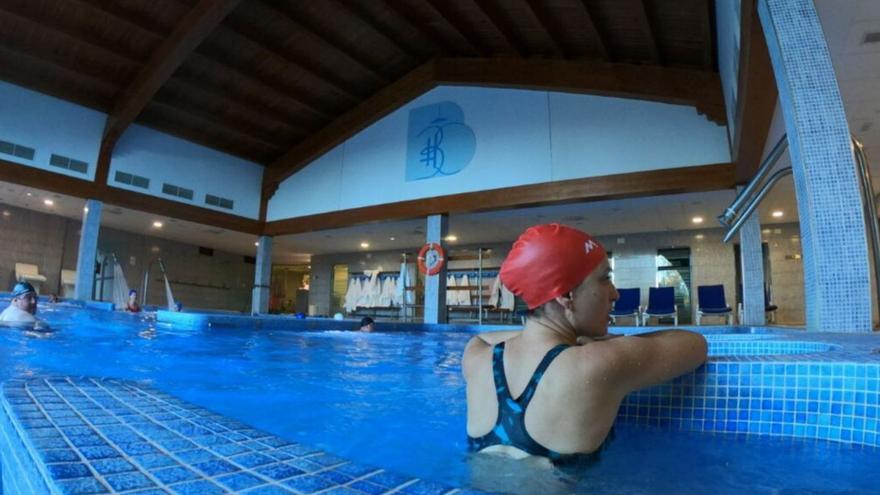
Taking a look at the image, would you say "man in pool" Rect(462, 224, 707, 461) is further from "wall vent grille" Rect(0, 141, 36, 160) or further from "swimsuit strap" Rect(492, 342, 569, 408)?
"wall vent grille" Rect(0, 141, 36, 160)

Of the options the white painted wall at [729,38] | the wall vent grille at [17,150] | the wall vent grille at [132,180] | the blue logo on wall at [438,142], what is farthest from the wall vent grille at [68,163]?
the white painted wall at [729,38]

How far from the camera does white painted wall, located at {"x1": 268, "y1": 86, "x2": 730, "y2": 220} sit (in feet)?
27.2

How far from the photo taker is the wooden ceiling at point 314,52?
771cm

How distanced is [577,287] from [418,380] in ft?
6.93

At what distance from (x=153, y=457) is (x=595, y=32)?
864 centimetres

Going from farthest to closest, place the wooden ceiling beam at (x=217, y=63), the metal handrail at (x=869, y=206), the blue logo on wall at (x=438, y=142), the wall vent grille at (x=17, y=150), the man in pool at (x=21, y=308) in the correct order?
the blue logo on wall at (x=438, y=142) < the wall vent grille at (x=17, y=150) < the wooden ceiling beam at (x=217, y=63) < the man in pool at (x=21, y=308) < the metal handrail at (x=869, y=206)

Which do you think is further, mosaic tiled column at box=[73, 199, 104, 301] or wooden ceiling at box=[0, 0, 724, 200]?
mosaic tiled column at box=[73, 199, 104, 301]

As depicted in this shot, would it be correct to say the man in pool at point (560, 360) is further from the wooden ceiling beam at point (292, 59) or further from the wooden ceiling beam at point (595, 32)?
the wooden ceiling beam at point (292, 59)

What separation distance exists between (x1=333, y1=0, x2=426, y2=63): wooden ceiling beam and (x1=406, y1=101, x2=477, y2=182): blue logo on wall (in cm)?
115

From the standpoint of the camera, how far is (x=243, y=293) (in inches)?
779

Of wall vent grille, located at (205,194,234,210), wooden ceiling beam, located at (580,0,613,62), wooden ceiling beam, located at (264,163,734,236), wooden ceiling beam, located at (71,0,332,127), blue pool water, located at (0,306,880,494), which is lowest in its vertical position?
Answer: blue pool water, located at (0,306,880,494)

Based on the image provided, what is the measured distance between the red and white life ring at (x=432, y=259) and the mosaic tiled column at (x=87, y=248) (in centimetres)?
697

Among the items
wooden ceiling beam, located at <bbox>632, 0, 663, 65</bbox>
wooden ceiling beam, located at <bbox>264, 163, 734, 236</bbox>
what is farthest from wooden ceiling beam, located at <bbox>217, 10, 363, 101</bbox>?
wooden ceiling beam, located at <bbox>632, 0, 663, 65</bbox>

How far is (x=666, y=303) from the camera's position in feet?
34.1
